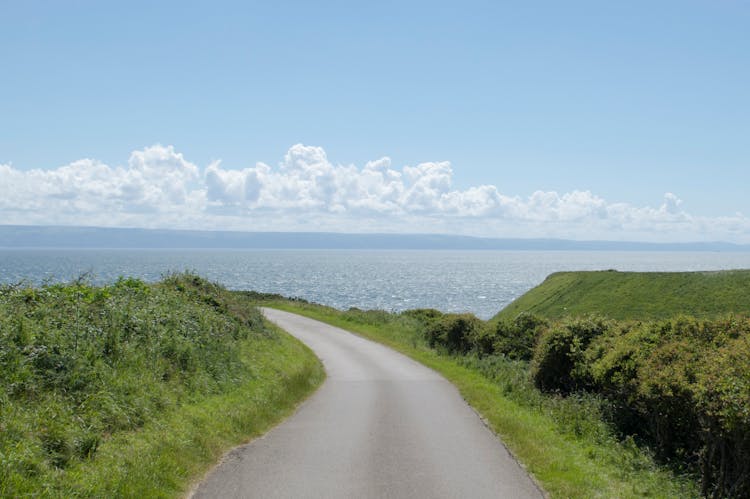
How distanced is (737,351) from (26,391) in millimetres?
12714

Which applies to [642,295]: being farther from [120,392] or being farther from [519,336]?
[120,392]

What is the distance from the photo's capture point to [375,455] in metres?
12.3

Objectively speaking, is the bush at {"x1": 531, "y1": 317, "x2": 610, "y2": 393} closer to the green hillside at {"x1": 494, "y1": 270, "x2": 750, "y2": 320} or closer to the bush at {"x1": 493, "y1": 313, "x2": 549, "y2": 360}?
the bush at {"x1": 493, "y1": 313, "x2": 549, "y2": 360}

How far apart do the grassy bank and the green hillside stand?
27240mm

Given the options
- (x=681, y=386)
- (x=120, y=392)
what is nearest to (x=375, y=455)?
(x=120, y=392)

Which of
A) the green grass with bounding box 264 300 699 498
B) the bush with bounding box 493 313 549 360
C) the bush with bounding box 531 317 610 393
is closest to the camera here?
the green grass with bounding box 264 300 699 498

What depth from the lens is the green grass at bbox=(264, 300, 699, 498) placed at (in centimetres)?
1058

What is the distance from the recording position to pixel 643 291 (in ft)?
163

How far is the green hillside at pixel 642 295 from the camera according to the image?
1688 inches

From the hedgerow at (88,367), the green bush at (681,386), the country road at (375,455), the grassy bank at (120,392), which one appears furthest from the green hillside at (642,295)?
the hedgerow at (88,367)

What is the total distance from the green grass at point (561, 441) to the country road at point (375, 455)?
48cm

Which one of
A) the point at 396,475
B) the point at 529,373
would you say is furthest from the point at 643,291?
the point at 396,475

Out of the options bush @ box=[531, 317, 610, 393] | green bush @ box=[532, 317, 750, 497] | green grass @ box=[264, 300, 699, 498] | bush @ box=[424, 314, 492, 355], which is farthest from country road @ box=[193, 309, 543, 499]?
bush @ box=[424, 314, 492, 355]

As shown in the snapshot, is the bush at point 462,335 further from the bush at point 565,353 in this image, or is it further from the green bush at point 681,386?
the green bush at point 681,386
